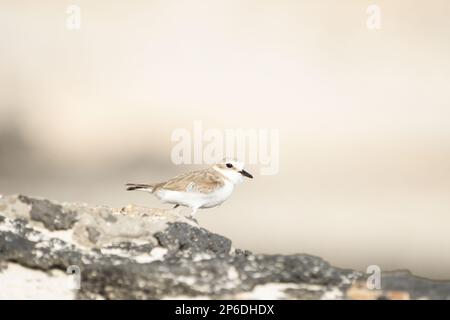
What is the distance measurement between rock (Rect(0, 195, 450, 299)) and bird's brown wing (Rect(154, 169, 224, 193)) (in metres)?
2.17

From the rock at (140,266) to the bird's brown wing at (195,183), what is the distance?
2.17 meters

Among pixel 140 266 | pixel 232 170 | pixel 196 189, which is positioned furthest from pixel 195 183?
pixel 140 266

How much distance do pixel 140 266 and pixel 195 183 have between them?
2906mm

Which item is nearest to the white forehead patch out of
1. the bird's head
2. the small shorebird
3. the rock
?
the bird's head

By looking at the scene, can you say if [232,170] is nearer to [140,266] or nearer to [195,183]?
[195,183]

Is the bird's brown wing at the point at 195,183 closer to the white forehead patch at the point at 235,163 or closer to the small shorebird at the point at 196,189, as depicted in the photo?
the small shorebird at the point at 196,189

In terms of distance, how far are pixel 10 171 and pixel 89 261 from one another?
13.2 metres

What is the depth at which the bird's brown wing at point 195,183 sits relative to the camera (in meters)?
9.25

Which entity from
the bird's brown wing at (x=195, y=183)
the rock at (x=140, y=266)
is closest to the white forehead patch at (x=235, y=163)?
the bird's brown wing at (x=195, y=183)

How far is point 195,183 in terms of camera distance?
933 centimetres

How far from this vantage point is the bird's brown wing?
9250 millimetres

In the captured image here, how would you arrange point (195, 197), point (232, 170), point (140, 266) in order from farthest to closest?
point (232, 170)
point (195, 197)
point (140, 266)

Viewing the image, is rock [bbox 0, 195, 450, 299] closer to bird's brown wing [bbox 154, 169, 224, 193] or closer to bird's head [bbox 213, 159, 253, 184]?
bird's brown wing [bbox 154, 169, 224, 193]
